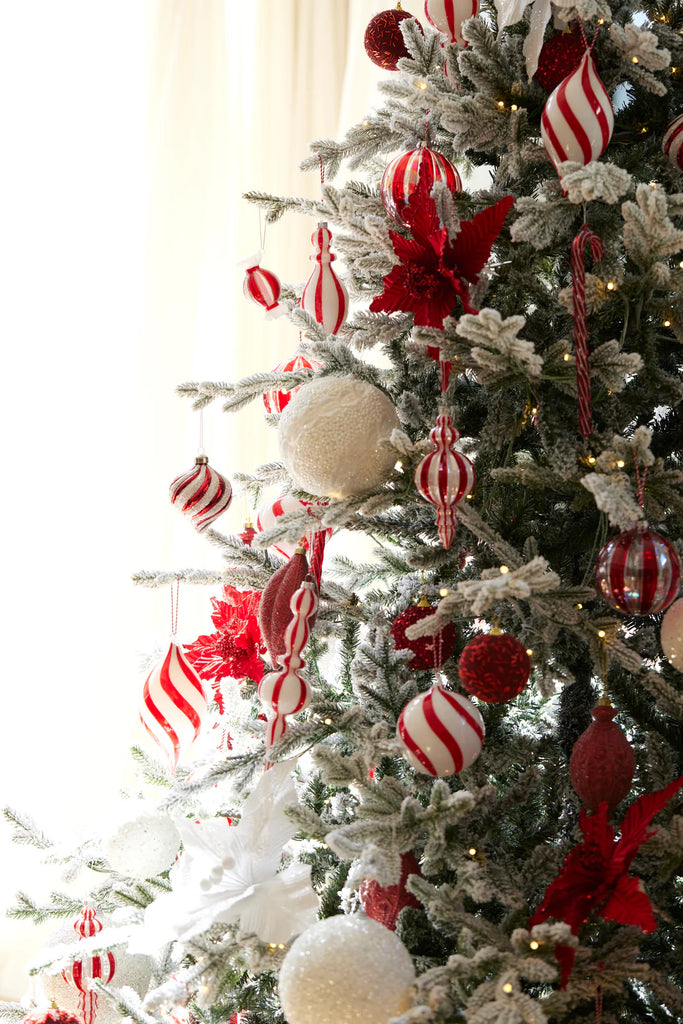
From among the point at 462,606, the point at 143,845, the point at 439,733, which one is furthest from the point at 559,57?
the point at 143,845

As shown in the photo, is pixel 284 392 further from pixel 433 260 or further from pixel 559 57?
pixel 559 57

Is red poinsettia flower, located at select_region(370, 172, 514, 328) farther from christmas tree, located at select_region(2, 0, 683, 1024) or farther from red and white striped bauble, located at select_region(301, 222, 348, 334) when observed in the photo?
red and white striped bauble, located at select_region(301, 222, 348, 334)

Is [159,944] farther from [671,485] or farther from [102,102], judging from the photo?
[102,102]

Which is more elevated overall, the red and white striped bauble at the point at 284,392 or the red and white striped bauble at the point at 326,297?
the red and white striped bauble at the point at 326,297

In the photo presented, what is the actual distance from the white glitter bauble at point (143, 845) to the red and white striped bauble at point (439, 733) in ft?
1.53

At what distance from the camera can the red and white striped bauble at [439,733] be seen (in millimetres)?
954

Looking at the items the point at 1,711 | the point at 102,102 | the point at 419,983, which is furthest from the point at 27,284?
the point at 419,983

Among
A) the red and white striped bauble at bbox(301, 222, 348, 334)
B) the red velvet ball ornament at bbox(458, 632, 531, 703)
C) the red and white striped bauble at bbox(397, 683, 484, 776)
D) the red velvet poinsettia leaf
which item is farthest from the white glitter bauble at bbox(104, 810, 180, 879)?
the red velvet poinsettia leaf

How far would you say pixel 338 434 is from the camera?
1004mm

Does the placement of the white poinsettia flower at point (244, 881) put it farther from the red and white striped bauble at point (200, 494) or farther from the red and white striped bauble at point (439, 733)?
the red and white striped bauble at point (200, 494)

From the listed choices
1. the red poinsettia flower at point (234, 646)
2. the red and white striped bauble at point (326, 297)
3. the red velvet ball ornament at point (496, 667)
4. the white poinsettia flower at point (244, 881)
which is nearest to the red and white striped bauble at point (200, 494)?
the red poinsettia flower at point (234, 646)

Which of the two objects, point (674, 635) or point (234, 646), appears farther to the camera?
point (234, 646)

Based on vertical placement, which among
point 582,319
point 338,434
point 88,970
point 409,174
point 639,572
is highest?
point 409,174

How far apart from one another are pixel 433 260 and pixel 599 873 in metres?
0.63
